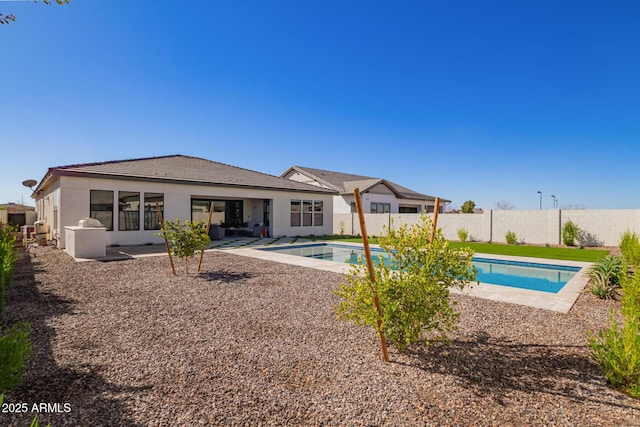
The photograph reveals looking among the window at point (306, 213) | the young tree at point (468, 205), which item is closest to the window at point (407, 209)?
the young tree at point (468, 205)

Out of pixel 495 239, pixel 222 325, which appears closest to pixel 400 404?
pixel 222 325

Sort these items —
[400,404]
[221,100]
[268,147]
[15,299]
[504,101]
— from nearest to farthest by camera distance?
[400,404], [15,299], [221,100], [504,101], [268,147]

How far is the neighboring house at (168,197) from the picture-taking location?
13.4 metres

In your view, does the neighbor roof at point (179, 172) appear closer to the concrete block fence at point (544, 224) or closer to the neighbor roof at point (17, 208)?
the concrete block fence at point (544, 224)

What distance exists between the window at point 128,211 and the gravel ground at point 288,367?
347 inches

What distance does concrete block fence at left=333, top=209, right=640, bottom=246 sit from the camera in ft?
49.4

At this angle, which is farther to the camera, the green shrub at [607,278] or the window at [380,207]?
the window at [380,207]

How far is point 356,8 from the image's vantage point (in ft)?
38.3

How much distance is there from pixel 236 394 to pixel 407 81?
16.9 metres

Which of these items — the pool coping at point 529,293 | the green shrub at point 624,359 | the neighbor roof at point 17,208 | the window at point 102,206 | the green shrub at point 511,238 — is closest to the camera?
the green shrub at point 624,359

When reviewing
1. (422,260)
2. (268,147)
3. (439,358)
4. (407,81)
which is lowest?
(439,358)

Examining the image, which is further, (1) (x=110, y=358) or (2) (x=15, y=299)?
(2) (x=15, y=299)

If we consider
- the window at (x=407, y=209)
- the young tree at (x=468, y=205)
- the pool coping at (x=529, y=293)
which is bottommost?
A: the pool coping at (x=529, y=293)

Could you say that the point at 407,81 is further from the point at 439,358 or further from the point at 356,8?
the point at 439,358
